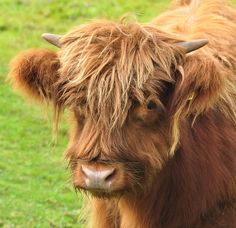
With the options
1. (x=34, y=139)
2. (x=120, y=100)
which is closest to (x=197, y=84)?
(x=120, y=100)

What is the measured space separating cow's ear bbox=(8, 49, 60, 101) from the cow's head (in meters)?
0.10

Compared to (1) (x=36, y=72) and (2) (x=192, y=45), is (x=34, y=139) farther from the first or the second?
(2) (x=192, y=45)

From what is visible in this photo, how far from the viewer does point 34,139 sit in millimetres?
10055

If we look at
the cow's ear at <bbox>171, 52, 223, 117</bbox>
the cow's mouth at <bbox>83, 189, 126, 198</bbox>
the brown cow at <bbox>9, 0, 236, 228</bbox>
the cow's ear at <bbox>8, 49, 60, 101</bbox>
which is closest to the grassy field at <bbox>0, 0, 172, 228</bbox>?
the cow's ear at <bbox>8, 49, 60, 101</bbox>

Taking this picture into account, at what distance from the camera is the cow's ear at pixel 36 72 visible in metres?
5.39

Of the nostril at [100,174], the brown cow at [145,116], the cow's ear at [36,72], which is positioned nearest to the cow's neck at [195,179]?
the brown cow at [145,116]

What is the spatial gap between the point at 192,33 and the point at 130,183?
1.44m

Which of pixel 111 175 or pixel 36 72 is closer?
pixel 111 175

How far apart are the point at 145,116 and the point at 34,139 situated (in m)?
5.16

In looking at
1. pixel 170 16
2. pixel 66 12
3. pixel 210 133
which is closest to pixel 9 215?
pixel 170 16

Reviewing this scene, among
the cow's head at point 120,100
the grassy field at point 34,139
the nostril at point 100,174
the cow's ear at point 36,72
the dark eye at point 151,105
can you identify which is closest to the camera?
the nostril at point 100,174

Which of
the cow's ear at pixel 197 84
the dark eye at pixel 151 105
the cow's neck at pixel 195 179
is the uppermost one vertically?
the cow's ear at pixel 197 84

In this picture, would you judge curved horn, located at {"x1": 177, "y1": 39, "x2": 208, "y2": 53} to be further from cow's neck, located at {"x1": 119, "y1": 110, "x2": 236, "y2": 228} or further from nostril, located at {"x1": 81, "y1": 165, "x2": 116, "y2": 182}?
nostril, located at {"x1": 81, "y1": 165, "x2": 116, "y2": 182}

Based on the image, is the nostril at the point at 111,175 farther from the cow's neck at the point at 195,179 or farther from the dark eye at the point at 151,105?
the cow's neck at the point at 195,179
